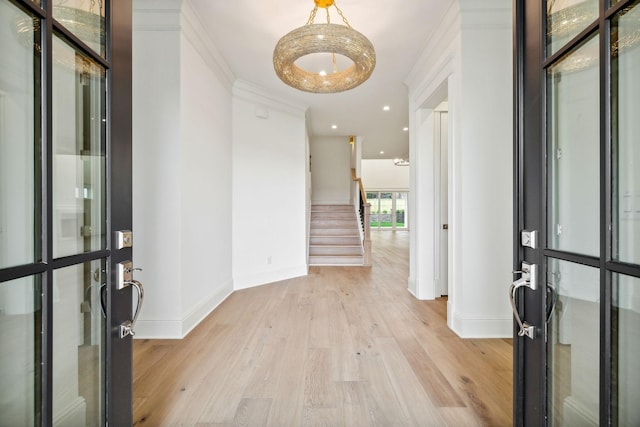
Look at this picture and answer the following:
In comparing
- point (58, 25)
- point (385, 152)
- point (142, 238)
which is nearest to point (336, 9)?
point (58, 25)

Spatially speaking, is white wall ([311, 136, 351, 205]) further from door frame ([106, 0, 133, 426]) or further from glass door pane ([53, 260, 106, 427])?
glass door pane ([53, 260, 106, 427])

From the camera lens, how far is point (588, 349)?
90 cm

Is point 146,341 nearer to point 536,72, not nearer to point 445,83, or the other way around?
A: point 536,72

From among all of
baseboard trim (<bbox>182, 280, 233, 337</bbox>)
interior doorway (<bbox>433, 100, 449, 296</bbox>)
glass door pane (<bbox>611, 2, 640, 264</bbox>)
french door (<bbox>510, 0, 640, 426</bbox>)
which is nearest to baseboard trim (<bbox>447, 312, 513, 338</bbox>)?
interior doorway (<bbox>433, 100, 449, 296</bbox>)

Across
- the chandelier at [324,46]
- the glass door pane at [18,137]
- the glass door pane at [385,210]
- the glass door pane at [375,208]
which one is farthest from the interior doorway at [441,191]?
the glass door pane at [385,210]

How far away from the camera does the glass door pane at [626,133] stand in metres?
0.74

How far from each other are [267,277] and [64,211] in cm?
411

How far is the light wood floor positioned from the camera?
5.59 feet

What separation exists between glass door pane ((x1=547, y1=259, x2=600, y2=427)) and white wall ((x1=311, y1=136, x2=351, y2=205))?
8.19 meters

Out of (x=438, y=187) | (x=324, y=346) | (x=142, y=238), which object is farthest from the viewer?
(x=438, y=187)

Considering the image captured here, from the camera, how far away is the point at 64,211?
Result: 93 cm

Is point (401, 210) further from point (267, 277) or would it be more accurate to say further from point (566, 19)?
point (566, 19)

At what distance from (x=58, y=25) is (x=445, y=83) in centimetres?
319

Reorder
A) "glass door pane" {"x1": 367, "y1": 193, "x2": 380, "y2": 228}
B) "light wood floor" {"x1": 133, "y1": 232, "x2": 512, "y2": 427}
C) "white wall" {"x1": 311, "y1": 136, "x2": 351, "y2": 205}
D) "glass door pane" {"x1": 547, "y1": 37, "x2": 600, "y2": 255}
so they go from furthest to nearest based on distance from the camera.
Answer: "glass door pane" {"x1": 367, "y1": 193, "x2": 380, "y2": 228}, "white wall" {"x1": 311, "y1": 136, "x2": 351, "y2": 205}, "light wood floor" {"x1": 133, "y1": 232, "x2": 512, "y2": 427}, "glass door pane" {"x1": 547, "y1": 37, "x2": 600, "y2": 255}
